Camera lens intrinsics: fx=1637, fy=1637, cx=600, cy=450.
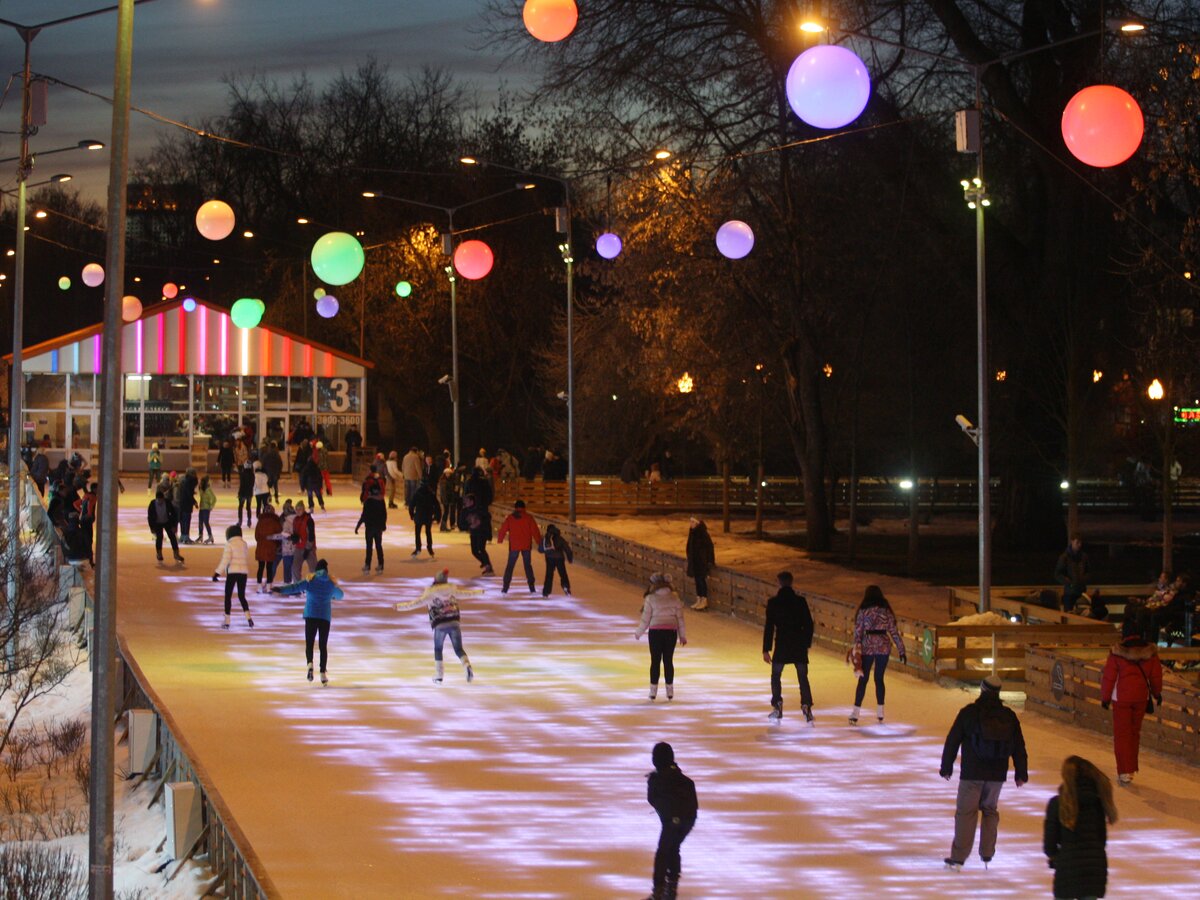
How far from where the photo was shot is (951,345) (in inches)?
1741

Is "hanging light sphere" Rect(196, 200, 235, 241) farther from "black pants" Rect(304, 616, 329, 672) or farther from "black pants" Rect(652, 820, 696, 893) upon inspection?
"black pants" Rect(652, 820, 696, 893)

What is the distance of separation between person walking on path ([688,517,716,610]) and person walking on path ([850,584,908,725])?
9317 millimetres

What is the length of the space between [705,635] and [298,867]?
13.5 meters

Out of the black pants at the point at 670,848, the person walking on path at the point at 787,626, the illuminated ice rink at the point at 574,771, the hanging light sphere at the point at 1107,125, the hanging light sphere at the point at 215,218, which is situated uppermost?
the hanging light sphere at the point at 215,218

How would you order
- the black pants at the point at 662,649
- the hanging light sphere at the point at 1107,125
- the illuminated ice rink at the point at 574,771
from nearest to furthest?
the illuminated ice rink at the point at 574,771 < the hanging light sphere at the point at 1107,125 < the black pants at the point at 662,649

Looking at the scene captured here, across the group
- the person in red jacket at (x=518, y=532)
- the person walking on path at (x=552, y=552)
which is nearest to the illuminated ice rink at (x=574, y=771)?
the person in red jacket at (x=518, y=532)

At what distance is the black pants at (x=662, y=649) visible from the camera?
18312 mm

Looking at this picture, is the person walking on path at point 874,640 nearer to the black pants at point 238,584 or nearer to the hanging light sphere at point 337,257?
the black pants at point 238,584

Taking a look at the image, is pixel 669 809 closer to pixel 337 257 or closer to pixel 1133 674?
pixel 1133 674

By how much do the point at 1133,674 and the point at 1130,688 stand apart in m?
0.13

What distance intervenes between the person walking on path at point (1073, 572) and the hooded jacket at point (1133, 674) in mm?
11501

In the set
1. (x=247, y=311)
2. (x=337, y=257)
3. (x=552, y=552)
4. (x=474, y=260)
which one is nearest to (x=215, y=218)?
(x=337, y=257)

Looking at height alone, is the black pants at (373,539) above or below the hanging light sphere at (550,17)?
below

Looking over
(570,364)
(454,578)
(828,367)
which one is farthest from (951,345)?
(454,578)
